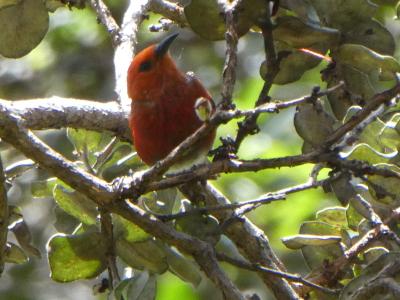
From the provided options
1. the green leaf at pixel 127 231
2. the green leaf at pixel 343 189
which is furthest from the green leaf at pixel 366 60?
the green leaf at pixel 127 231

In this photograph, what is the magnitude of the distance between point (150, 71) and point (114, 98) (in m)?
2.49

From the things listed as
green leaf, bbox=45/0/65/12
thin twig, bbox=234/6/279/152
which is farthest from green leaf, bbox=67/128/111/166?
thin twig, bbox=234/6/279/152

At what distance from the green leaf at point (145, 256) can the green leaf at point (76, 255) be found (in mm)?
64

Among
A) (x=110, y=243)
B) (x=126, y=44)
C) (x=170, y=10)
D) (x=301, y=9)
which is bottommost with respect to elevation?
(x=110, y=243)

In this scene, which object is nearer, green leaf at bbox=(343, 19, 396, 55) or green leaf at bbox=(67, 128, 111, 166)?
green leaf at bbox=(343, 19, 396, 55)

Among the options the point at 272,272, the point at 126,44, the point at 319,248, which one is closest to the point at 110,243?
the point at 272,272

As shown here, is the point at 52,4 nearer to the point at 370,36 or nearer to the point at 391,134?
the point at 370,36

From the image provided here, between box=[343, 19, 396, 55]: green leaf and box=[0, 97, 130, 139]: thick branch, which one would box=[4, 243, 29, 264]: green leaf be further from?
box=[343, 19, 396, 55]: green leaf

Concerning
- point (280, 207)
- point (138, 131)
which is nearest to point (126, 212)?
point (138, 131)

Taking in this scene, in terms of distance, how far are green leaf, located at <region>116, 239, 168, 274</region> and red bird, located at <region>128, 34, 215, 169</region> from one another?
251 millimetres

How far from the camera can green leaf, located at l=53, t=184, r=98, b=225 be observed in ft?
9.07

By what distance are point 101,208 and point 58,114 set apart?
502 millimetres

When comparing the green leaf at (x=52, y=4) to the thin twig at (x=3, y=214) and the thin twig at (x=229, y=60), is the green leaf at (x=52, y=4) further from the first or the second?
the thin twig at (x=229, y=60)

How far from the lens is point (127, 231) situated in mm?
2727
